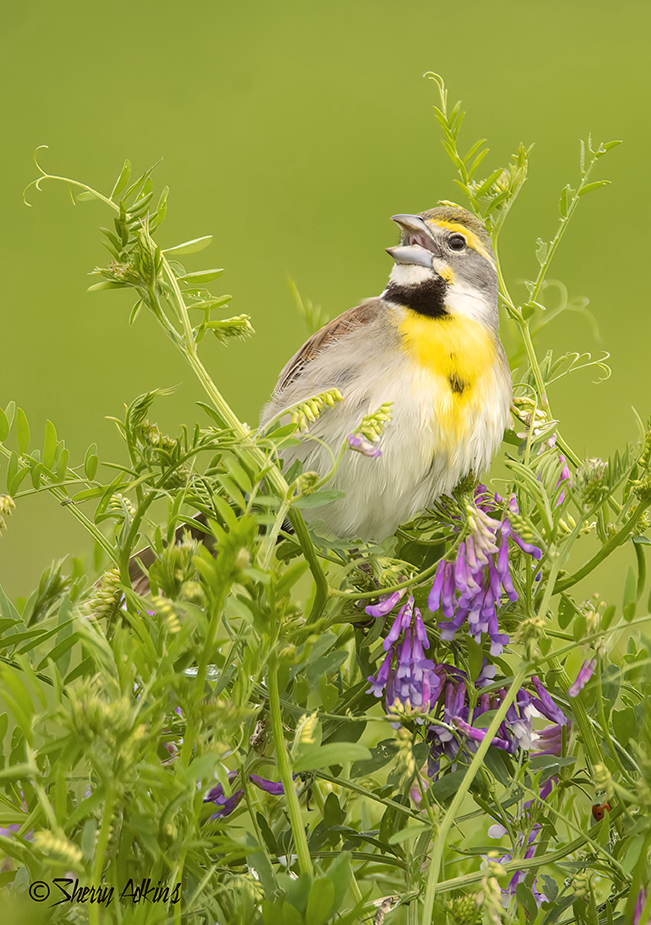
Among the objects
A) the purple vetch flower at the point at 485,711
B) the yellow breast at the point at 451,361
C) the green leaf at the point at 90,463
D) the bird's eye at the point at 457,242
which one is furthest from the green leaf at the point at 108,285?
the bird's eye at the point at 457,242

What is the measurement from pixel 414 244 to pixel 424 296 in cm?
11

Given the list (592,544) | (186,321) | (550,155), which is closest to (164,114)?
(550,155)

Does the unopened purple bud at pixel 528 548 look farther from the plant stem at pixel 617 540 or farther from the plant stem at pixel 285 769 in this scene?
the plant stem at pixel 285 769

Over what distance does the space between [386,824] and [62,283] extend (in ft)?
18.2

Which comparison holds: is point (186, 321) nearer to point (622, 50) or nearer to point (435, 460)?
point (435, 460)

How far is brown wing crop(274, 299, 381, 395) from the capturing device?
161 centimetres

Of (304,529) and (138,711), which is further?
(304,529)

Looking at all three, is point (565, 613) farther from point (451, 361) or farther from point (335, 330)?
point (335, 330)

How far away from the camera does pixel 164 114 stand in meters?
6.94

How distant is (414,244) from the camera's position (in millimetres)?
1629

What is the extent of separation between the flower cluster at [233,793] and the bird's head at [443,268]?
2.88 ft

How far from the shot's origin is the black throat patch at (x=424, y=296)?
61.4 inches

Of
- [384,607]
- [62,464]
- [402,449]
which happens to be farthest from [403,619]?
[402,449]

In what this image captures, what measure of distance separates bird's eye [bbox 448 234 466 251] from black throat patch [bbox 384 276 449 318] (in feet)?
0.25
